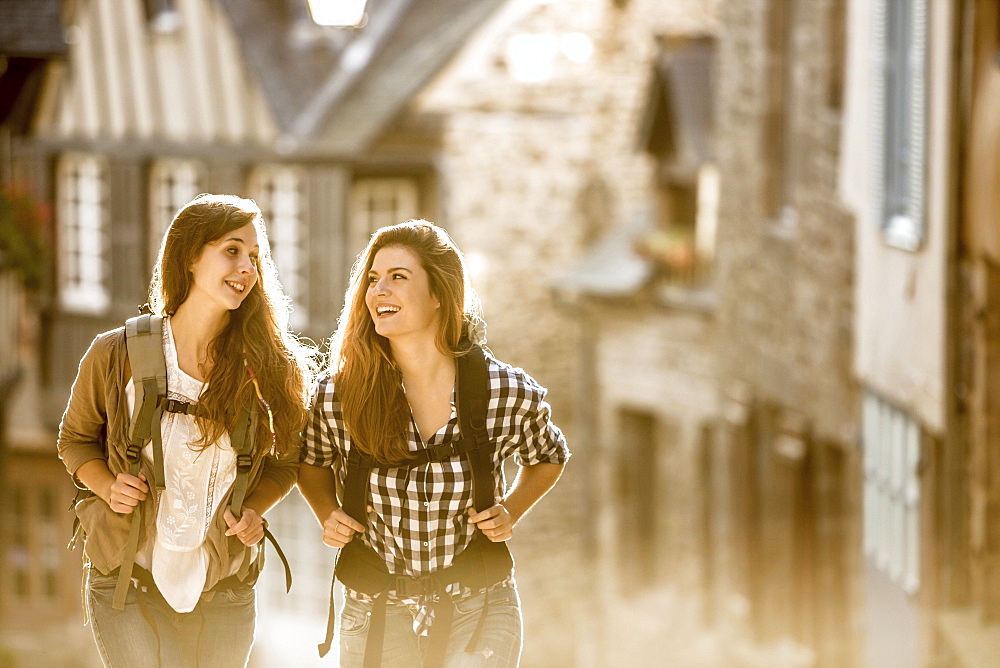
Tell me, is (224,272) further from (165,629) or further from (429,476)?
(165,629)

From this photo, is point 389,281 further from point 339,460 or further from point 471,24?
point 471,24

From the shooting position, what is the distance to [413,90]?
58.7 ft

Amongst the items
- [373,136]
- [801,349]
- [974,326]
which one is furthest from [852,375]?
[373,136]

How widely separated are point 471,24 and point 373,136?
1.65 metres

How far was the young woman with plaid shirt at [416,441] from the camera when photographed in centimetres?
366

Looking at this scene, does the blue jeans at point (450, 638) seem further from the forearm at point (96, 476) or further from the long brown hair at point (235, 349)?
the forearm at point (96, 476)

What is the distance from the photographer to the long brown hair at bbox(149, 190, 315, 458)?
3680 mm

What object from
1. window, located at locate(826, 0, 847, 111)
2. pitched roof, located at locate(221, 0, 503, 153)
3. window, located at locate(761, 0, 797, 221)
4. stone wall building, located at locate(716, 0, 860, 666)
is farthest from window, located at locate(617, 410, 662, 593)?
window, located at locate(826, 0, 847, 111)

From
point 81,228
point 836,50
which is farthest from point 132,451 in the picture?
point 81,228

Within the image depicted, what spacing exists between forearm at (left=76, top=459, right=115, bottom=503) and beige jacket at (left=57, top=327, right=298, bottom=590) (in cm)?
1

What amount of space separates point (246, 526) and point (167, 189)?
15831mm

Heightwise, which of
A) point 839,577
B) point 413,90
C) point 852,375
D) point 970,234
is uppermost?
point 413,90

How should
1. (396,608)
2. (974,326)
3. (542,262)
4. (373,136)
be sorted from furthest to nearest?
(542,262), (373,136), (974,326), (396,608)

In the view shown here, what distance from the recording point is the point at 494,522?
3668mm
